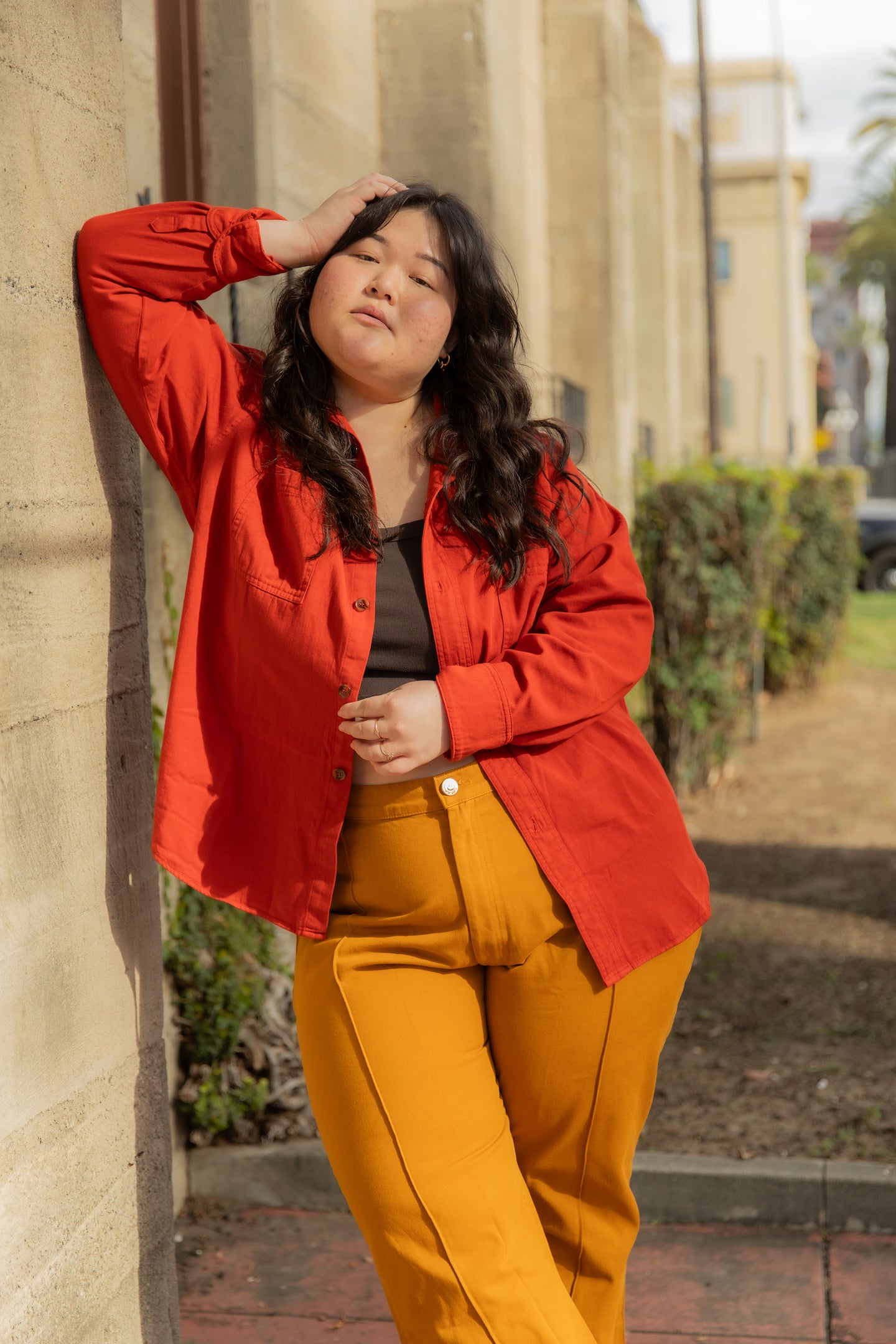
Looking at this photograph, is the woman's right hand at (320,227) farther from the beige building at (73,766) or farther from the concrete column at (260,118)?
the concrete column at (260,118)

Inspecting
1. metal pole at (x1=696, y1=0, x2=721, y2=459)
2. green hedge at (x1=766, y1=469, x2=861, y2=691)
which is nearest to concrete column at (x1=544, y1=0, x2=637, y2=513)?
green hedge at (x1=766, y1=469, x2=861, y2=691)

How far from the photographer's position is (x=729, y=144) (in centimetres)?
3453

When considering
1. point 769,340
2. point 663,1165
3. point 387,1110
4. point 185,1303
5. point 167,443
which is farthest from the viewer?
point 769,340

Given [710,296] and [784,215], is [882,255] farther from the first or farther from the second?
[710,296]

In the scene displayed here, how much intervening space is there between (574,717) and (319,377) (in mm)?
699

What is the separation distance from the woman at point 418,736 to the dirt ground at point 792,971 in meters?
2.08

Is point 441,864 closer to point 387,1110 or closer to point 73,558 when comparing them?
point 387,1110

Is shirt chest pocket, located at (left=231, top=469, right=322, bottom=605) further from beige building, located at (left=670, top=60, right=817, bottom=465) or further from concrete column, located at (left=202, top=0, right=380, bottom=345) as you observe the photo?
beige building, located at (left=670, top=60, right=817, bottom=465)

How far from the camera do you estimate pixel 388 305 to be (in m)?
2.26

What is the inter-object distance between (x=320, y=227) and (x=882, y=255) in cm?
5458

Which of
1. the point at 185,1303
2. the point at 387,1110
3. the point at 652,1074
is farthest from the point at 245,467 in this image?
the point at 185,1303

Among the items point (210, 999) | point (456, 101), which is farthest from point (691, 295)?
point (210, 999)

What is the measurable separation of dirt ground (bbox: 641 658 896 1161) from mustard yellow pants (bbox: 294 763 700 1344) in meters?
2.06

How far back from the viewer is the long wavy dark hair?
2.22 metres
